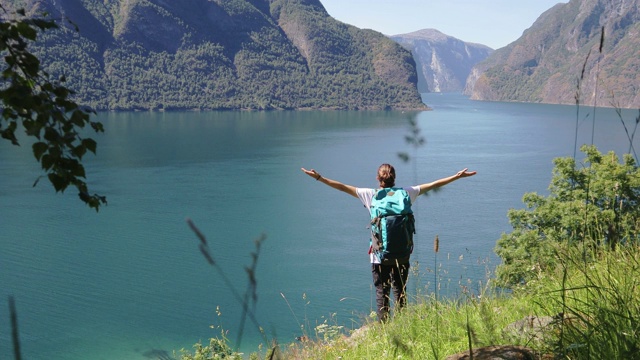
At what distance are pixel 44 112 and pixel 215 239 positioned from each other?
27859mm

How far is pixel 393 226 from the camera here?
395 centimetres

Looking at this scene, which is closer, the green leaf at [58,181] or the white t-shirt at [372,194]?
the green leaf at [58,181]

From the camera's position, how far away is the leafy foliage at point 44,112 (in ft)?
5.09

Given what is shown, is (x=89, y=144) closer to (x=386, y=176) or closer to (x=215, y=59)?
(x=386, y=176)

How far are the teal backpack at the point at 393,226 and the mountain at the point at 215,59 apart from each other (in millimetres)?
118621

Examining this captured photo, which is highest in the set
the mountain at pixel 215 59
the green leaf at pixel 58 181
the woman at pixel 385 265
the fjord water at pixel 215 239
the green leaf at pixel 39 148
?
the mountain at pixel 215 59

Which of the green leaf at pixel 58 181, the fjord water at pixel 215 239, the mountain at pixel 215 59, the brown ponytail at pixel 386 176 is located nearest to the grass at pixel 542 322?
the fjord water at pixel 215 239

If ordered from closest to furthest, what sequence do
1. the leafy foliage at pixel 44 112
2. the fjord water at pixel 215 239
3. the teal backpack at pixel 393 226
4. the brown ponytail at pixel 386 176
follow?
the leafy foliage at pixel 44 112 → the teal backpack at pixel 393 226 → the brown ponytail at pixel 386 176 → the fjord water at pixel 215 239

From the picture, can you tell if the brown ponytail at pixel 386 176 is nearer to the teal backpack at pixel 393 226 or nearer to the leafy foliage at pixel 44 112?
the teal backpack at pixel 393 226

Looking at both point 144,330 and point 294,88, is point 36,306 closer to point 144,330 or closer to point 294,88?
point 144,330

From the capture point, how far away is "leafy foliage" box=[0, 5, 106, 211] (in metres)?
1.55

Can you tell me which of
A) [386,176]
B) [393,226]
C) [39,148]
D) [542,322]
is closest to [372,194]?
[386,176]

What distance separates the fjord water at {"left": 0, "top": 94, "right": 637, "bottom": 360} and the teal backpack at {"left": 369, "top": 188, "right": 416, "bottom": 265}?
0.81 ft

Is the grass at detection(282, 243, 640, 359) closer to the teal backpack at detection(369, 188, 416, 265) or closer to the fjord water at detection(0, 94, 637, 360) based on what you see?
the fjord water at detection(0, 94, 637, 360)
